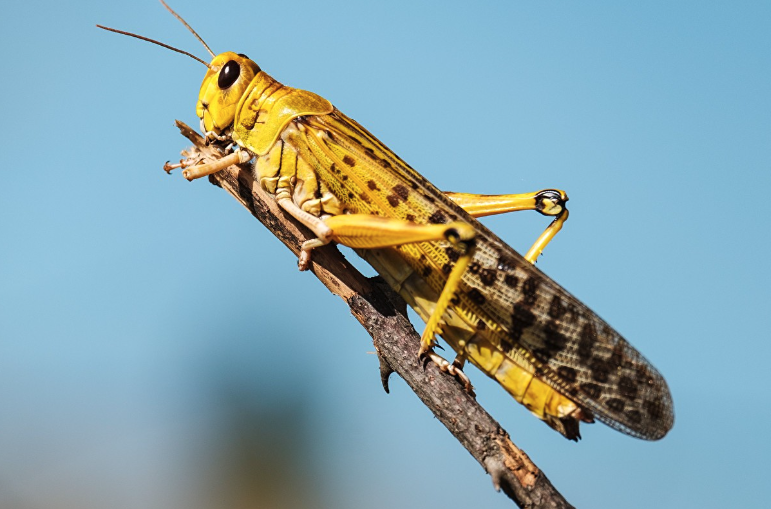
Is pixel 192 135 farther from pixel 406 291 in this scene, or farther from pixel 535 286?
pixel 535 286

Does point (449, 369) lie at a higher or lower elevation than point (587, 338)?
lower

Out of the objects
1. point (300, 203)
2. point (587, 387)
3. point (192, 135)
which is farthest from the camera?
point (192, 135)

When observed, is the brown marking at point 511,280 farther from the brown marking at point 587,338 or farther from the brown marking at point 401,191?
the brown marking at point 401,191

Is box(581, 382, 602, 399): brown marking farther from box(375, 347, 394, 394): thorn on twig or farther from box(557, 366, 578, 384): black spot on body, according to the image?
box(375, 347, 394, 394): thorn on twig

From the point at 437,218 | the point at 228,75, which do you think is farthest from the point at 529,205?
the point at 228,75

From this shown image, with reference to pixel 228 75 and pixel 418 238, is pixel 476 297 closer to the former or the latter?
pixel 418 238

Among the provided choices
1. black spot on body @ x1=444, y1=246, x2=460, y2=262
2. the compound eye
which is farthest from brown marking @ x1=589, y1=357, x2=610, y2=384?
the compound eye

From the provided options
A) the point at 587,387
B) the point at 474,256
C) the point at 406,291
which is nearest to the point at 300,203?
the point at 406,291

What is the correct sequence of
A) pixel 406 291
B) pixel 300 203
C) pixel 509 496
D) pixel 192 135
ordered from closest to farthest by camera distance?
pixel 509 496, pixel 406 291, pixel 300 203, pixel 192 135
